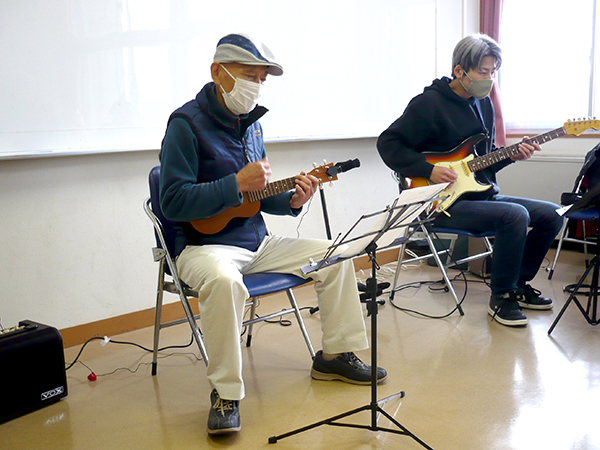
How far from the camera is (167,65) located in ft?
9.99

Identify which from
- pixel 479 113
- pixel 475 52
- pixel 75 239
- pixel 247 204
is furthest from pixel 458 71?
pixel 75 239

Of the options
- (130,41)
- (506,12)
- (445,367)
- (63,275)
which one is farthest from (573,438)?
(506,12)

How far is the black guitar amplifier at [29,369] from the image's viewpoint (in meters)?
2.13

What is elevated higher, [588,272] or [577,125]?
[577,125]

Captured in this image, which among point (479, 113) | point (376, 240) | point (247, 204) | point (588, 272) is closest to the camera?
point (376, 240)

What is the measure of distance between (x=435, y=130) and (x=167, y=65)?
1.46m

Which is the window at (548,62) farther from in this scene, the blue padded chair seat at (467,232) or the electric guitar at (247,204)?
the electric guitar at (247,204)

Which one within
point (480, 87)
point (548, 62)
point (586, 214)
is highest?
point (548, 62)

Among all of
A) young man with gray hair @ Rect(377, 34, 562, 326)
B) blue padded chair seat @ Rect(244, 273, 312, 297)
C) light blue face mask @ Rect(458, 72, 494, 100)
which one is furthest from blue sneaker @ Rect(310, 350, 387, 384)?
light blue face mask @ Rect(458, 72, 494, 100)

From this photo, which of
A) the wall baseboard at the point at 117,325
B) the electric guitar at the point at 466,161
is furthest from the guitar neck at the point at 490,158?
the wall baseboard at the point at 117,325

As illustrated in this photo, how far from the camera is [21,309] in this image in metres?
2.72

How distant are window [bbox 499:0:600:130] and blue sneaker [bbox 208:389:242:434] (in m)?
3.54

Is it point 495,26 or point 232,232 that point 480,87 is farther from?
point 495,26

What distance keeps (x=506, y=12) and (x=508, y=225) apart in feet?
8.51
